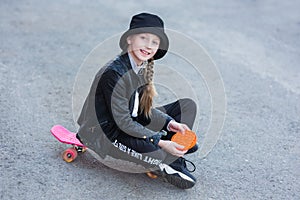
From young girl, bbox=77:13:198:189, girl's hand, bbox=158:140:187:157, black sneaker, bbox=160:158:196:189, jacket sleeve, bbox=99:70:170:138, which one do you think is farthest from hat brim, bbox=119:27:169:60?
black sneaker, bbox=160:158:196:189

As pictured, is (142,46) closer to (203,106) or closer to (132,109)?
(132,109)

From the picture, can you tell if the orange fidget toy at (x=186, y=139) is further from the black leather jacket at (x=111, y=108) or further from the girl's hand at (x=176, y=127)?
the black leather jacket at (x=111, y=108)

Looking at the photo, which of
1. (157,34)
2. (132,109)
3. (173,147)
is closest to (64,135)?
(132,109)

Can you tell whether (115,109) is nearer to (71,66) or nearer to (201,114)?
(201,114)

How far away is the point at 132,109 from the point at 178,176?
1.38 ft

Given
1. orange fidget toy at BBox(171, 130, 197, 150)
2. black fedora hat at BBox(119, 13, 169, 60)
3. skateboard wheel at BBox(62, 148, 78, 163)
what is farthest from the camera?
skateboard wheel at BBox(62, 148, 78, 163)

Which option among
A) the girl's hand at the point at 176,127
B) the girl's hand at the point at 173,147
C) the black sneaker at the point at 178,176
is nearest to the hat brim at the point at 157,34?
the girl's hand at the point at 176,127

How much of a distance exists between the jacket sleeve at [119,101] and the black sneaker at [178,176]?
200mm

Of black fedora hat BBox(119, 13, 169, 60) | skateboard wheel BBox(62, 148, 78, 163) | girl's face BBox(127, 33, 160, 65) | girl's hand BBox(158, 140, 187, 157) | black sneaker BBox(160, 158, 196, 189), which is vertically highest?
black fedora hat BBox(119, 13, 169, 60)

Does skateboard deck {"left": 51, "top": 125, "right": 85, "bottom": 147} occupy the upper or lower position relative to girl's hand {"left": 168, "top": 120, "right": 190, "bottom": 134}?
lower

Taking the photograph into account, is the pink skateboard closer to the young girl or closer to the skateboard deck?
the skateboard deck

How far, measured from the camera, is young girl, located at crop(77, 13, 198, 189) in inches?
85.0

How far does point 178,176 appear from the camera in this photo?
7.30ft

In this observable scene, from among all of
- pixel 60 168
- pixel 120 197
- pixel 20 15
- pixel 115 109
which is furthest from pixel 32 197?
pixel 20 15
